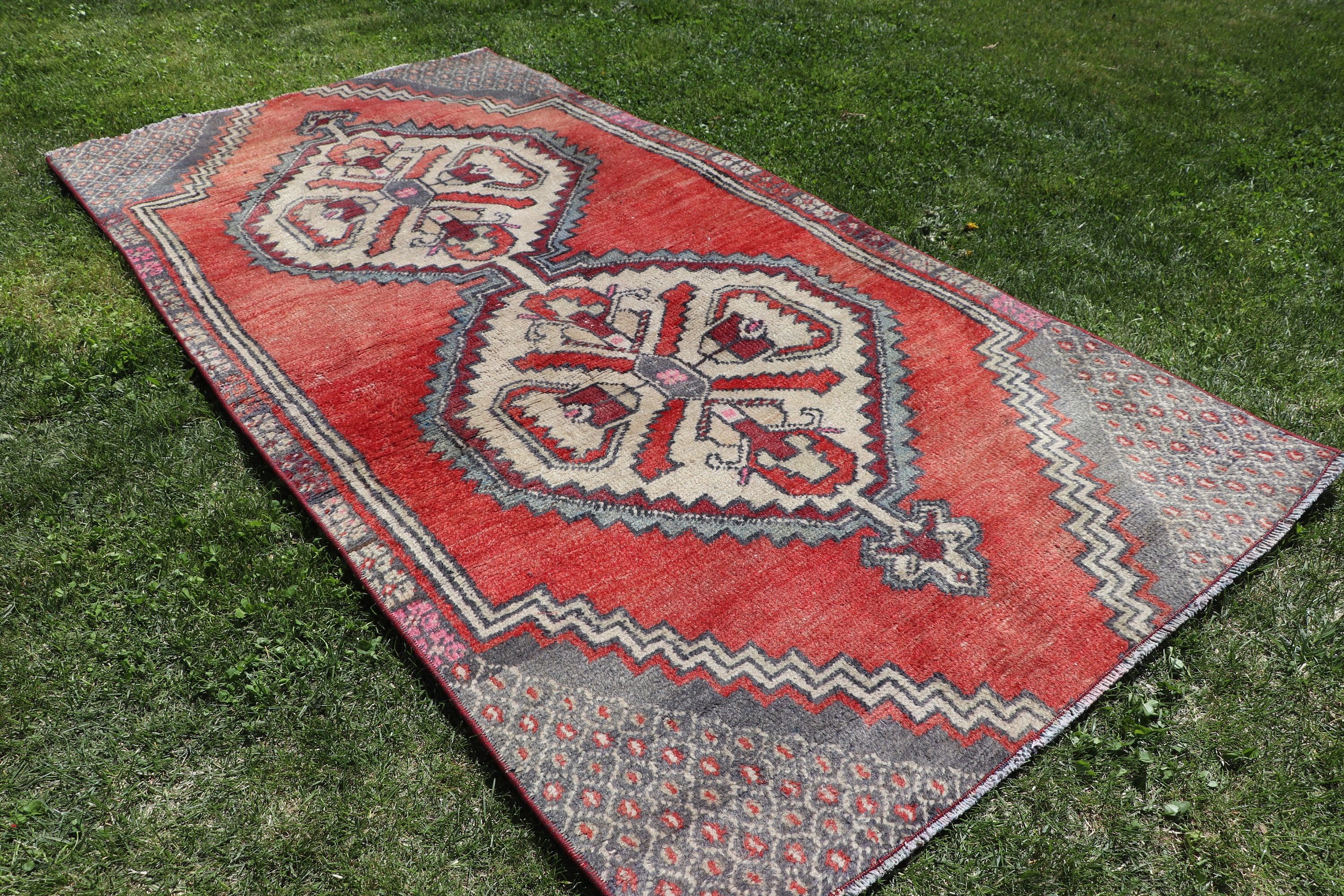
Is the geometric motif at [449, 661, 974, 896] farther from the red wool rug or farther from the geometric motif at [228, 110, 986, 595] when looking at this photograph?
the geometric motif at [228, 110, 986, 595]

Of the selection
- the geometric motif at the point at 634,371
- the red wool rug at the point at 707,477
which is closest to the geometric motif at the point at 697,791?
the red wool rug at the point at 707,477

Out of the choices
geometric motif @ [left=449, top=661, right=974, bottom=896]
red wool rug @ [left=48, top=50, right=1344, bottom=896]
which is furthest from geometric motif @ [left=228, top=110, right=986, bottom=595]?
geometric motif @ [left=449, top=661, right=974, bottom=896]

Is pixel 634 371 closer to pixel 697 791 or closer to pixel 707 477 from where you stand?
pixel 707 477

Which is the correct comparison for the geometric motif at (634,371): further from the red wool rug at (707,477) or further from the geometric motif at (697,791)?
the geometric motif at (697,791)

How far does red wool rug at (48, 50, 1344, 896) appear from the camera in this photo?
2715mm

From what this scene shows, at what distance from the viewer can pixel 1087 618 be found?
3.08m

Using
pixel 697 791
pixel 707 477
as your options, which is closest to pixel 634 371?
pixel 707 477

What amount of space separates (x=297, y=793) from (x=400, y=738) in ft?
1.06

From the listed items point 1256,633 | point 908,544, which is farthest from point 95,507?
point 1256,633

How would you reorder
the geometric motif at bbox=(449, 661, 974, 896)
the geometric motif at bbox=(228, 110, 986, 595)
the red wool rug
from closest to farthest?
the geometric motif at bbox=(449, 661, 974, 896)
the red wool rug
the geometric motif at bbox=(228, 110, 986, 595)

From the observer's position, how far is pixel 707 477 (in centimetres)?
367

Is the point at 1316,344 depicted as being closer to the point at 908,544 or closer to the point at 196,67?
the point at 908,544

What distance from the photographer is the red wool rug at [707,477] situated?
2715 millimetres

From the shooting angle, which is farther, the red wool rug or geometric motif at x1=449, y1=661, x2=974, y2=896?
the red wool rug
